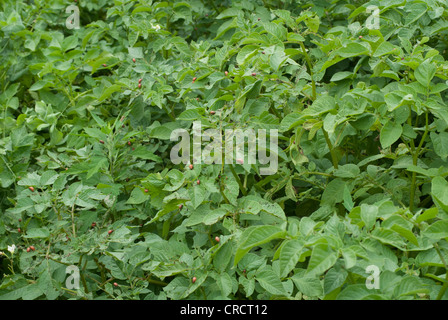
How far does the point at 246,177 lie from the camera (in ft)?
5.71

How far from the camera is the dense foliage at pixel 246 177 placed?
4.11ft

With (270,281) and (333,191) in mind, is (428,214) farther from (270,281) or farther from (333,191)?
(333,191)

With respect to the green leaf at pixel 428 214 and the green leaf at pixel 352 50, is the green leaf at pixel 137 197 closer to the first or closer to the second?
the green leaf at pixel 352 50

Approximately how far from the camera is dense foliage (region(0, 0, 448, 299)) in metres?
1.25

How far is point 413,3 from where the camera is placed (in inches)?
75.4

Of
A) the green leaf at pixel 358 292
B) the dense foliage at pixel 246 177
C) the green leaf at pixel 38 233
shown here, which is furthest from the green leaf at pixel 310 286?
the green leaf at pixel 38 233

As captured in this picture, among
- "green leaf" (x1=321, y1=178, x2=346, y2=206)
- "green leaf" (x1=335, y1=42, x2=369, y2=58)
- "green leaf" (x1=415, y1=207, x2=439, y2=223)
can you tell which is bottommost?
"green leaf" (x1=321, y1=178, x2=346, y2=206)

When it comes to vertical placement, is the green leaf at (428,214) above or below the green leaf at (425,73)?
below

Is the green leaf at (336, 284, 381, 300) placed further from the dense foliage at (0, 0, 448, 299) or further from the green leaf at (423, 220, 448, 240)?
the green leaf at (423, 220, 448, 240)

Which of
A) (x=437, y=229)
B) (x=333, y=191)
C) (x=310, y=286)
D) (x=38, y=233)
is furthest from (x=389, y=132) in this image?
(x=38, y=233)

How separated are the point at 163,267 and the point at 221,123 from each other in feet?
1.42

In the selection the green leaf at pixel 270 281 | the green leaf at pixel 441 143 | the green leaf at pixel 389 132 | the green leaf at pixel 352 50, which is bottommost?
the green leaf at pixel 270 281

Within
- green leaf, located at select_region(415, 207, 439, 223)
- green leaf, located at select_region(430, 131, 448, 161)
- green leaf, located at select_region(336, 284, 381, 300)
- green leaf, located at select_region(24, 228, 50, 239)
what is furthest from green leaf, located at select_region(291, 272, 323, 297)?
green leaf, located at select_region(24, 228, 50, 239)
